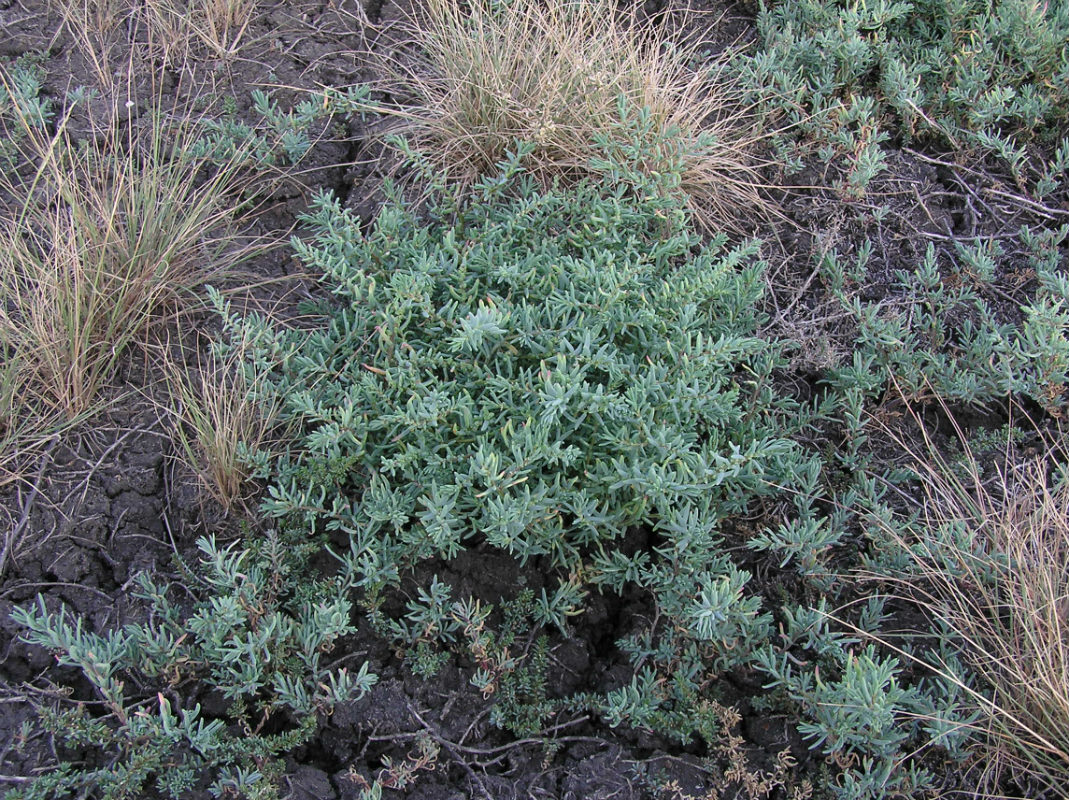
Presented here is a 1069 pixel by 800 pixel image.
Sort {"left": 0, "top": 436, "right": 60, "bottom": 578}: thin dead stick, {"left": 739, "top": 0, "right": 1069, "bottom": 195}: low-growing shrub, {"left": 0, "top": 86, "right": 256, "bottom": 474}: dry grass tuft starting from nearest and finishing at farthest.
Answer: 1. {"left": 0, "top": 436, "right": 60, "bottom": 578}: thin dead stick
2. {"left": 0, "top": 86, "right": 256, "bottom": 474}: dry grass tuft
3. {"left": 739, "top": 0, "right": 1069, "bottom": 195}: low-growing shrub

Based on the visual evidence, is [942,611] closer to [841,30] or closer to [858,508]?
Answer: [858,508]

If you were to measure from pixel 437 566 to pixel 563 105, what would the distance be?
1770 mm

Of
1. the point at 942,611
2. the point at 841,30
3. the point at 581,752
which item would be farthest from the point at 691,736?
the point at 841,30

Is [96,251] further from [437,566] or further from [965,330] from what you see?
[965,330]

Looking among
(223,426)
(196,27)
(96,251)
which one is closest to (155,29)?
(196,27)

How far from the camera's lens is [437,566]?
2531 mm

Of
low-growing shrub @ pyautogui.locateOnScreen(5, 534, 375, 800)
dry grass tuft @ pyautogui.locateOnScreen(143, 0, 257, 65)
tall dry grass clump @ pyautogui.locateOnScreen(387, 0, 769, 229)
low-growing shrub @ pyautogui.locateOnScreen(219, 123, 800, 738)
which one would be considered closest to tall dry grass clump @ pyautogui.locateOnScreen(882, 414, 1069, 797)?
low-growing shrub @ pyautogui.locateOnScreen(219, 123, 800, 738)

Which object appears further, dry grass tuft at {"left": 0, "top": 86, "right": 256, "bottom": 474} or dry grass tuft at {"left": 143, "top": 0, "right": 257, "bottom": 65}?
dry grass tuft at {"left": 143, "top": 0, "right": 257, "bottom": 65}

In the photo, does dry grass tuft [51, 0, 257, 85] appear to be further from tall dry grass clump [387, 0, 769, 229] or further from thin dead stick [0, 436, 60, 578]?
thin dead stick [0, 436, 60, 578]

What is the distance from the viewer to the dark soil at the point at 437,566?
2209 mm

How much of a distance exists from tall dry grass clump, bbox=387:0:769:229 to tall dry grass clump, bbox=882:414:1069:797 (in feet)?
4.41

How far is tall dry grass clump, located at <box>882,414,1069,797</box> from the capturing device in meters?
2.13

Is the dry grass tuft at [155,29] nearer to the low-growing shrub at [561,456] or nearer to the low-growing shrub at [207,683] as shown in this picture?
the low-growing shrub at [561,456]

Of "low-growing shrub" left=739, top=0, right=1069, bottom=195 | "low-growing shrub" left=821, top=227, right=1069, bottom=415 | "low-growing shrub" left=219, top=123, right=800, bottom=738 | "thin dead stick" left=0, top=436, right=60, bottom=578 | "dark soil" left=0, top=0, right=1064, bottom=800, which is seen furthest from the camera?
"low-growing shrub" left=739, top=0, right=1069, bottom=195
